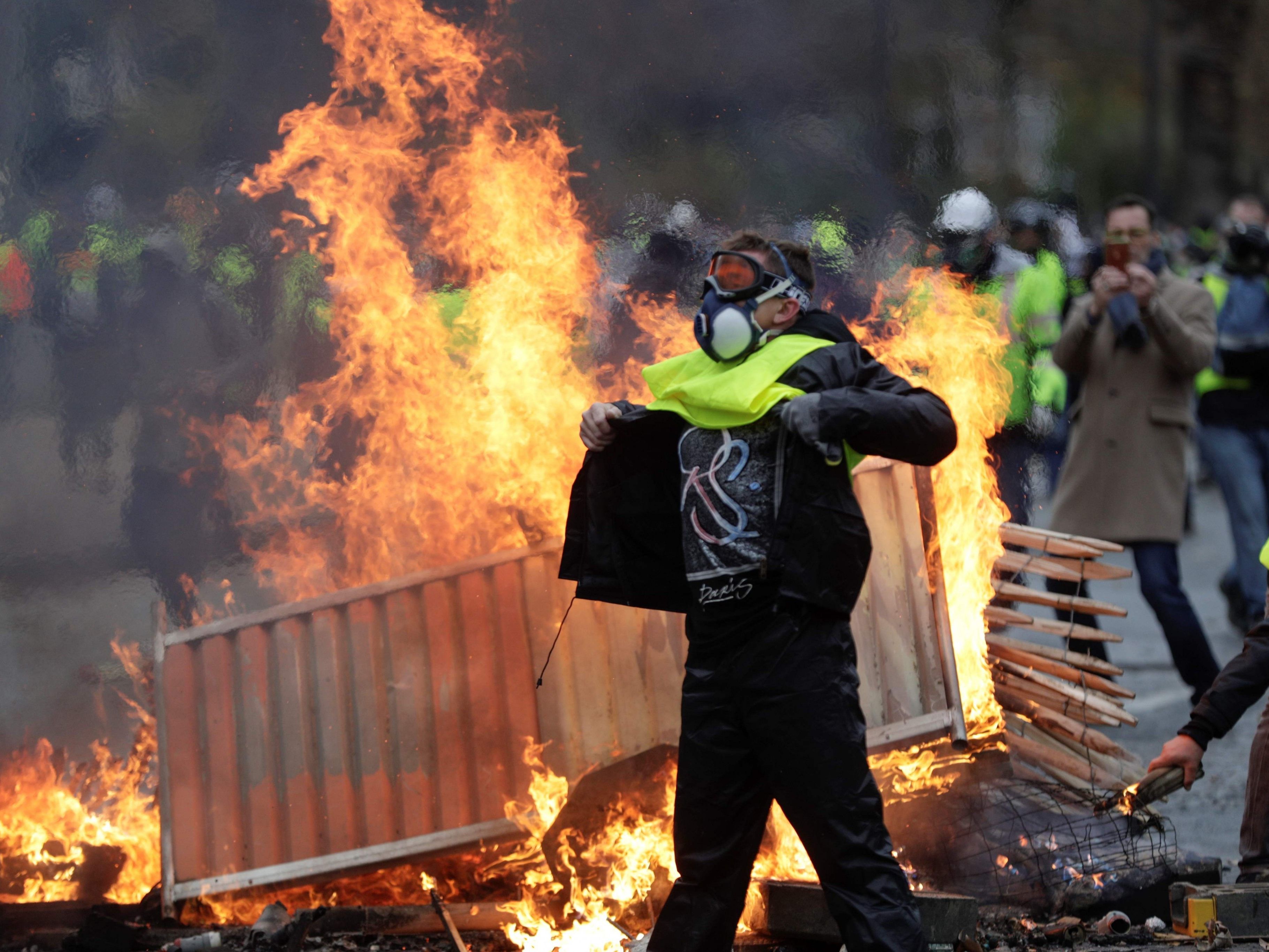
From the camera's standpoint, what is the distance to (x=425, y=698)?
16.0 ft

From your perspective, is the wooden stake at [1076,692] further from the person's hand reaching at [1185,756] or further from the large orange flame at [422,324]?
the large orange flame at [422,324]

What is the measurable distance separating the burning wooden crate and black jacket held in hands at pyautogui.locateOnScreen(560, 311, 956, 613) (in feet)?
3.19

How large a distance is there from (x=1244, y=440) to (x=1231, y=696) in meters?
4.02

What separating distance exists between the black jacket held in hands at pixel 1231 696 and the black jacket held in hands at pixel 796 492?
4.86 ft

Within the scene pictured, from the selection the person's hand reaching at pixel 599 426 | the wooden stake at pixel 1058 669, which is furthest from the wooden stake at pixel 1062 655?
the person's hand reaching at pixel 599 426

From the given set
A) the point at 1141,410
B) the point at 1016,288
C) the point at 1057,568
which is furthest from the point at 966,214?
the point at 1057,568

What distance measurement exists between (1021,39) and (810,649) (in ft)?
13.6

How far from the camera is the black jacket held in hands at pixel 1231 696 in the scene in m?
4.09

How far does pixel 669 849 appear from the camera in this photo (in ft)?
14.8

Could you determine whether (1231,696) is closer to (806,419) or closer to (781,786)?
(781,786)

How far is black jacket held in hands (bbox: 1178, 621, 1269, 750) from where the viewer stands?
4094mm

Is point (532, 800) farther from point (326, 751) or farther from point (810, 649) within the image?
point (810, 649)

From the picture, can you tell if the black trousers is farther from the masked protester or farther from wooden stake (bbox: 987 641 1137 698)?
wooden stake (bbox: 987 641 1137 698)

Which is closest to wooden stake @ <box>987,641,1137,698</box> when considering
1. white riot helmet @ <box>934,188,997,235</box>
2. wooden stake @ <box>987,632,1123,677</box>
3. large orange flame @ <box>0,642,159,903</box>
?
wooden stake @ <box>987,632,1123,677</box>
